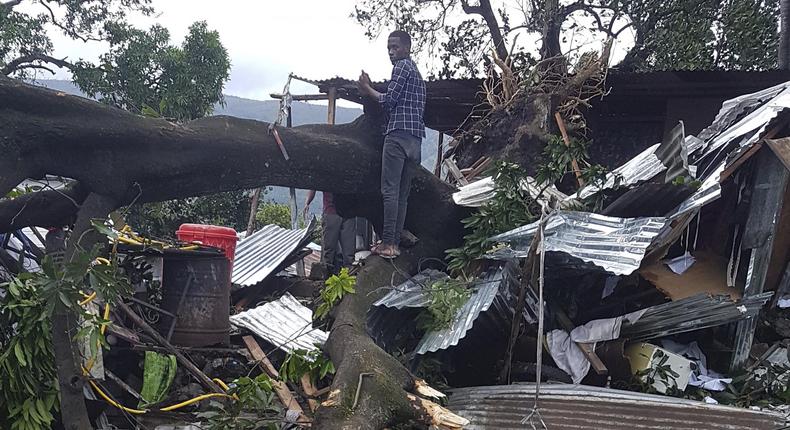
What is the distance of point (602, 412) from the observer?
142 inches

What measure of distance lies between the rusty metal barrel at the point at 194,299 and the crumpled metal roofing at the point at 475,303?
156 centimetres

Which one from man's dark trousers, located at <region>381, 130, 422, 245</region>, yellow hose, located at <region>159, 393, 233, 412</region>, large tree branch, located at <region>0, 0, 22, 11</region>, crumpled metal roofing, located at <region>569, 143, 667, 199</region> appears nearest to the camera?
yellow hose, located at <region>159, 393, 233, 412</region>

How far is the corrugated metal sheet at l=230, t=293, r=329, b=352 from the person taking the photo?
568 cm

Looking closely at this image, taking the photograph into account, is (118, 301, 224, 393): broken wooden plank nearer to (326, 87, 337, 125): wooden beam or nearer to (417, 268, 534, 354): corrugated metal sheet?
(417, 268, 534, 354): corrugated metal sheet

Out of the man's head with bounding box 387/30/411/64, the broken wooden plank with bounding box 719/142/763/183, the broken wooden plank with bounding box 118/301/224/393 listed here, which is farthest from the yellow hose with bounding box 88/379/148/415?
the broken wooden plank with bounding box 719/142/763/183

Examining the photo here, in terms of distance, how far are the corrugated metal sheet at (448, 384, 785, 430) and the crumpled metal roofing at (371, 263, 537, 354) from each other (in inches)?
19.6

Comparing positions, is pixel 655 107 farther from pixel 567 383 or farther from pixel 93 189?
pixel 93 189

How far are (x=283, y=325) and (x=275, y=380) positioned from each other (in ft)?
4.29

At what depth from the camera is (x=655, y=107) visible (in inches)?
380

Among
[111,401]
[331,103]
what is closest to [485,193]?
[111,401]

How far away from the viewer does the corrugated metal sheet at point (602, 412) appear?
11.3ft

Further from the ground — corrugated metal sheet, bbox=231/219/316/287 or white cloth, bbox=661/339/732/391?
corrugated metal sheet, bbox=231/219/316/287

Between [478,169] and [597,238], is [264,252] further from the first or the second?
[597,238]

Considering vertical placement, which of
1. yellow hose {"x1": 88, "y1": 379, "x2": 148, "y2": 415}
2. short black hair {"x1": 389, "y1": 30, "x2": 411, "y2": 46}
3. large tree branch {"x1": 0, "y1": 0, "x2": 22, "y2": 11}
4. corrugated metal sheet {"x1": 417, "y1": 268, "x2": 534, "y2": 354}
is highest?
large tree branch {"x1": 0, "y1": 0, "x2": 22, "y2": 11}
